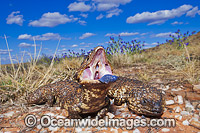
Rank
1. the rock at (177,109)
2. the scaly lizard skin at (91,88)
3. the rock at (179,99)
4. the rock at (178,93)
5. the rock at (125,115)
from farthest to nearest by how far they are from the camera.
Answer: the rock at (178,93)
the rock at (179,99)
the rock at (177,109)
the rock at (125,115)
the scaly lizard skin at (91,88)

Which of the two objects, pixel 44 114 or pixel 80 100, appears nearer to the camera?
pixel 80 100

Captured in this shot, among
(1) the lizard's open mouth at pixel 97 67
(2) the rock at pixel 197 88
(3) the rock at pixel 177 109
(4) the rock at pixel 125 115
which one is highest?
(1) the lizard's open mouth at pixel 97 67

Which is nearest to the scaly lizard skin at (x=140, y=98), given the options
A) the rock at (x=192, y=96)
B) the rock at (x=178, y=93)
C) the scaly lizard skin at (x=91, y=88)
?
the scaly lizard skin at (x=91, y=88)

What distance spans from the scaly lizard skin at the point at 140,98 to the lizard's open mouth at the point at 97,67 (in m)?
0.51

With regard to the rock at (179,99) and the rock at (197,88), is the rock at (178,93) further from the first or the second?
the rock at (197,88)

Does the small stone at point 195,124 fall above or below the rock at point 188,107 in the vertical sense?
below

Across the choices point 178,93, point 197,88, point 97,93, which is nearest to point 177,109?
point 178,93

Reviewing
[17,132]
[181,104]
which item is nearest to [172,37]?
[181,104]

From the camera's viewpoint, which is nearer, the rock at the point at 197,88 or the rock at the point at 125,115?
the rock at the point at 125,115

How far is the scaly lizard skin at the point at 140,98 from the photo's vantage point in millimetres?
2945

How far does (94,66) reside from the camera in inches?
94.8

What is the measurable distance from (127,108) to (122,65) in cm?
511

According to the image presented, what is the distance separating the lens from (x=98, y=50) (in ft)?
7.39

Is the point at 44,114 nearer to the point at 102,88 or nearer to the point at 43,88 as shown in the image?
the point at 43,88
